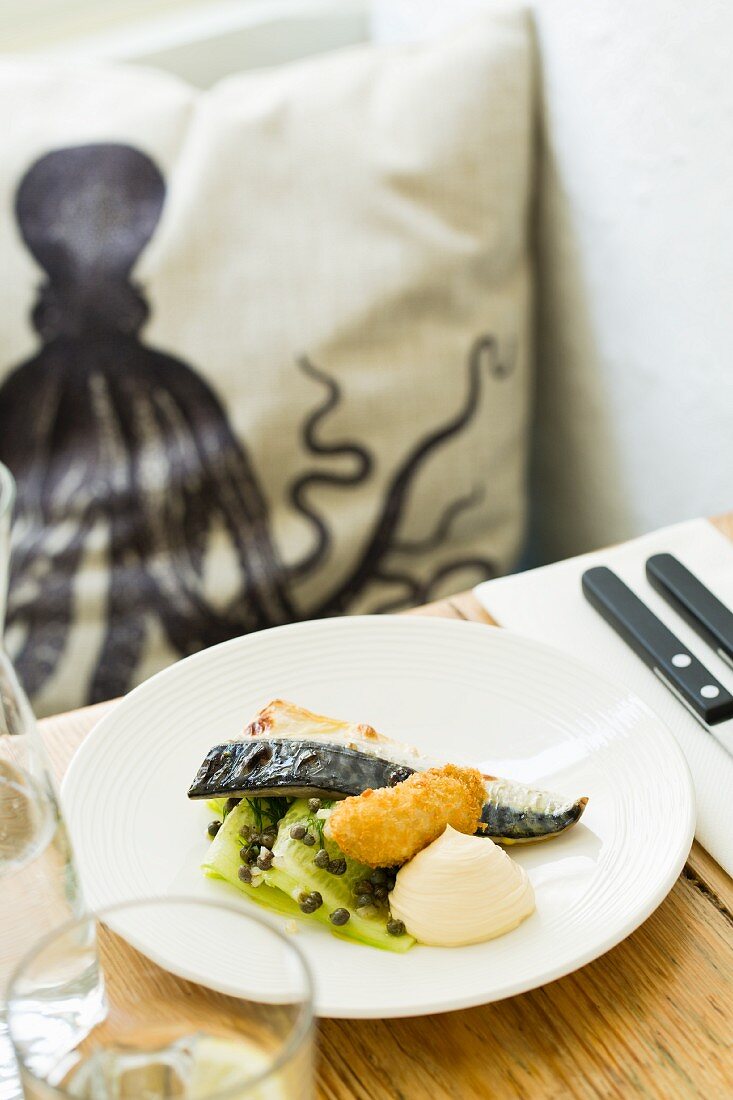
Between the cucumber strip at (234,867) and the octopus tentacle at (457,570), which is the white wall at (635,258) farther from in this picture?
the cucumber strip at (234,867)

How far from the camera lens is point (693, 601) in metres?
0.83

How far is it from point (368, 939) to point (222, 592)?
30.9 inches

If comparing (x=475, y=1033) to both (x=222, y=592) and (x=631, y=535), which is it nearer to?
(x=222, y=592)

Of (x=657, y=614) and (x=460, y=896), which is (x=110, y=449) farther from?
(x=460, y=896)

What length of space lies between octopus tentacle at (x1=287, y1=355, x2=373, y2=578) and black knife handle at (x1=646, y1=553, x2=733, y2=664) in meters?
→ 0.54

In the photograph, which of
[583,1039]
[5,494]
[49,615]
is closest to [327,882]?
[583,1039]

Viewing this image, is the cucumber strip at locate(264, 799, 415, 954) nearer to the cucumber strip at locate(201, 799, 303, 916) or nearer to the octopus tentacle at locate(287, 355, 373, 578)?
the cucumber strip at locate(201, 799, 303, 916)

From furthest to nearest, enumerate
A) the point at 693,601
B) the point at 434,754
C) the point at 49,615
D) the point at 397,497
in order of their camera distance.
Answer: the point at 397,497 < the point at 49,615 < the point at 693,601 < the point at 434,754

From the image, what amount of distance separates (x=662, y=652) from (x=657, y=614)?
0.21ft

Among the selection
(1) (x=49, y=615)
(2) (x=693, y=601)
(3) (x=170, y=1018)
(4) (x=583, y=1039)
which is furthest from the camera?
(1) (x=49, y=615)

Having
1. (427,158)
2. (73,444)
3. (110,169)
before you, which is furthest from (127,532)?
(427,158)

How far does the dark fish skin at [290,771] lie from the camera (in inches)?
24.2

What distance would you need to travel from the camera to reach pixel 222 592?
4.38ft

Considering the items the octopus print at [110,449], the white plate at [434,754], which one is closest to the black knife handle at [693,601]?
the white plate at [434,754]
